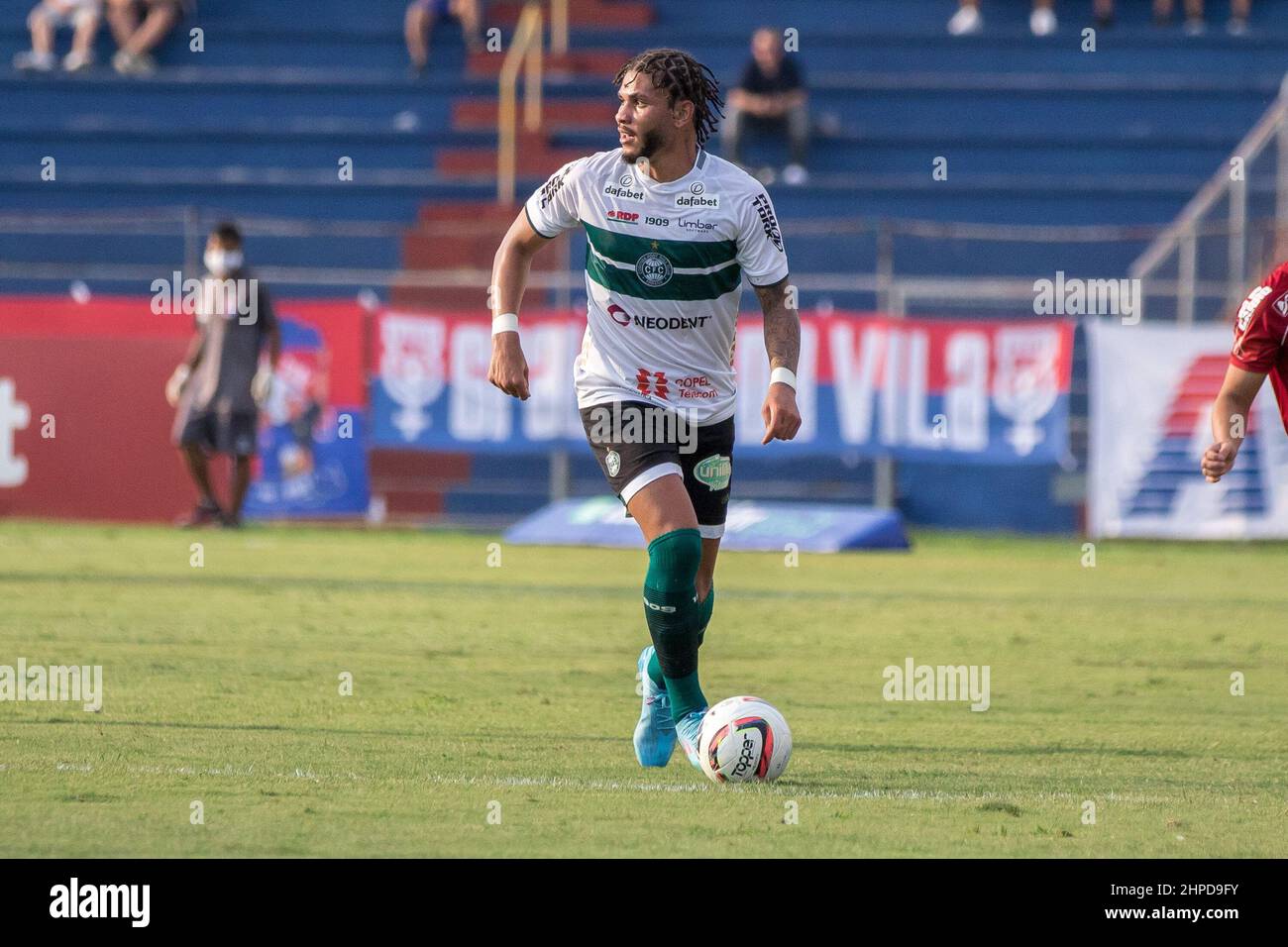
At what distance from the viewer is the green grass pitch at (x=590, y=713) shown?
5637mm

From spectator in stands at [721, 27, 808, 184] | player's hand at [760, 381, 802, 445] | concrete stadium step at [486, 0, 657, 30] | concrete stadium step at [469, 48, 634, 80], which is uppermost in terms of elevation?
concrete stadium step at [486, 0, 657, 30]

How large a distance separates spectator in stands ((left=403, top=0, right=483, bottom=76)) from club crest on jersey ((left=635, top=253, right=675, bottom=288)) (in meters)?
18.5

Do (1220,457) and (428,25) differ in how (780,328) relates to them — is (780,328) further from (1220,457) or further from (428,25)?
(428,25)

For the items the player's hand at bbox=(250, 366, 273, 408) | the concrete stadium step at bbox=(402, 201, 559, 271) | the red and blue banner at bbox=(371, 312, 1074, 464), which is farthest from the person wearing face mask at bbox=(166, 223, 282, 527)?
the concrete stadium step at bbox=(402, 201, 559, 271)

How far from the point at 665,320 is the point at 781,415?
1.98ft

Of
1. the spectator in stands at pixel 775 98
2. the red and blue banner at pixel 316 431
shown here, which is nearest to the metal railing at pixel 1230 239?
the spectator in stands at pixel 775 98

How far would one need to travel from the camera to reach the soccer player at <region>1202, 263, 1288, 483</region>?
6938 millimetres

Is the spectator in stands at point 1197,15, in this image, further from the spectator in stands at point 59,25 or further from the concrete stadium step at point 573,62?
the spectator in stands at point 59,25

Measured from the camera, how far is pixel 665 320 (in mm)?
Answer: 6859

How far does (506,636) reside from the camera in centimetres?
1076

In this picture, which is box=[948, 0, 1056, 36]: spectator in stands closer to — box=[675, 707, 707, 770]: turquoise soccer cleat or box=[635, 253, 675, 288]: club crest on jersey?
box=[635, 253, 675, 288]: club crest on jersey

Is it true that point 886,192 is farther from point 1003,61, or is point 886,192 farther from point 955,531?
point 955,531

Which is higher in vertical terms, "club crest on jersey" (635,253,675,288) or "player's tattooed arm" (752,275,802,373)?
"club crest on jersey" (635,253,675,288)

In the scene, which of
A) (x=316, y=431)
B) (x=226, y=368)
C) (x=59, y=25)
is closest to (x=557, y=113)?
(x=59, y=25)
